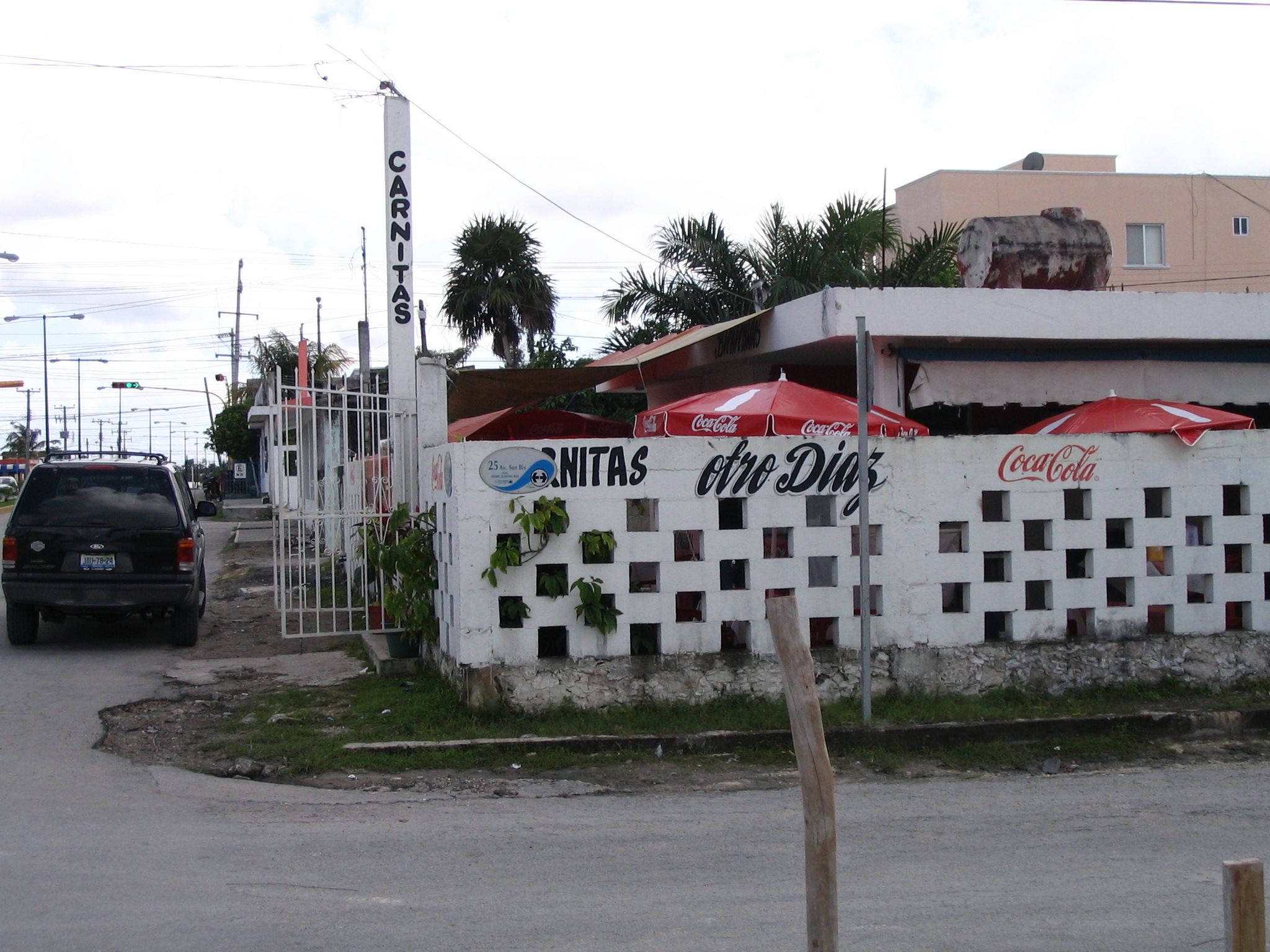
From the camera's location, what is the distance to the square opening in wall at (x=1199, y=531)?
348 inches

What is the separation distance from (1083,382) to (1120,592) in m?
4.16

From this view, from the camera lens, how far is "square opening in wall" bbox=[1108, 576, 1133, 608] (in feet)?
28.6

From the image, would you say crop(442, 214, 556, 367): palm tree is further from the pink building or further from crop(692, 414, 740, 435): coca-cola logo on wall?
crop(692, 414, 740, 435): coca-cola logo on wall

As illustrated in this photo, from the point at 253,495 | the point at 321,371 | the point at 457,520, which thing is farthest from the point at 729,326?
the point at 253,495

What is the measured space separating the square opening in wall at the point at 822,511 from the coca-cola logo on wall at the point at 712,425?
1445mm

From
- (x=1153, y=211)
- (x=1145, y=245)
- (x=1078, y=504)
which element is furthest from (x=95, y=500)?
(x=1153, y=211)

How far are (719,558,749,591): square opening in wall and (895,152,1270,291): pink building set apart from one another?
27.0 meters

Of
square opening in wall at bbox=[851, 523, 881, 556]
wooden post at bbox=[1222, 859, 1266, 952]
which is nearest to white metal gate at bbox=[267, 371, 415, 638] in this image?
square opening in wall at bbox=[851, 523, 881, 556]

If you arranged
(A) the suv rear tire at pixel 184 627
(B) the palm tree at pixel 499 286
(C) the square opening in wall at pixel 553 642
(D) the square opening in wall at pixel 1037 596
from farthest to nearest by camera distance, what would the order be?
(B) the palm tree at pixel 499 286 → (A) the suv rear tire at pixel 184 627 → (D) the square opening in wall at pixel 1037 596 → (C) the square opening in wall at pixel 553 642

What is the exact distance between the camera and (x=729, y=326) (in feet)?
39.3

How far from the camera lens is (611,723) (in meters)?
7.80

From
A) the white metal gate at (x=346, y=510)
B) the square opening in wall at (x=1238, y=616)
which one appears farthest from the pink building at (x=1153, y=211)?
the square opening in wall at (x=1238, y=616)

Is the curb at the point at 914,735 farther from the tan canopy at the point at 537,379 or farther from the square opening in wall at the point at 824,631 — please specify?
the tan canopy at the point at 537,379

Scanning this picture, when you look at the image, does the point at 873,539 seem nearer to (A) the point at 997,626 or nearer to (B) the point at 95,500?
(A) the point at 997,626
